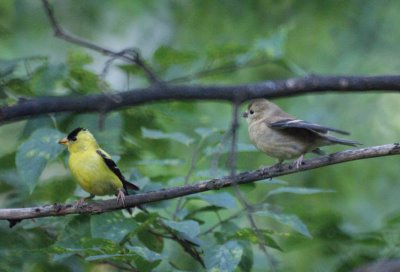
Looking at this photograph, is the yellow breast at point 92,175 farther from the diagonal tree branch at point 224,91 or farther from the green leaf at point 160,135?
the diagonal tree branch at point 224,91

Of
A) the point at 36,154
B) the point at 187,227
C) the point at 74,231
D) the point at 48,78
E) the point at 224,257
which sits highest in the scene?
the point at 48,78

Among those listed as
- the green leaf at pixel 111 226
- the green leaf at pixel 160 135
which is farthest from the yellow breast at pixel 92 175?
the green leaf at pixel 111 226

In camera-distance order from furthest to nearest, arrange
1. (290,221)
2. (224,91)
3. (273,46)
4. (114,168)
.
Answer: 1. (273,46)
2. (114,168)
3. (290,221)
4. (224,91)

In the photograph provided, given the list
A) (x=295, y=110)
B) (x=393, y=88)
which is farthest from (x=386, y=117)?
(x=393, y=88)

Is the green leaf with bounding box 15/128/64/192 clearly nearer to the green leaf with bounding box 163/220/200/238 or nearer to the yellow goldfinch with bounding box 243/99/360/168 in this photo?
the green leaf with bounding box 163/220/200/238

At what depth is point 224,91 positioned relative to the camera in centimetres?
315

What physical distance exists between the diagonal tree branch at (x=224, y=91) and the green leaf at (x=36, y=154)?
4.28ft

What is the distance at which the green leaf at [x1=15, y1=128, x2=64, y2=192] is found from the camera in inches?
186

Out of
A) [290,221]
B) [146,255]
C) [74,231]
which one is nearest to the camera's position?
[146,255]

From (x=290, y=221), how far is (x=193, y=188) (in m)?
0.93

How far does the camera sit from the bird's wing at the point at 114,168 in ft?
17.3

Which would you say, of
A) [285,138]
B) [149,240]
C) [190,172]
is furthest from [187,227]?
[285,138]

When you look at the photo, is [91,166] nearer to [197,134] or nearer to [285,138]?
[285,138]

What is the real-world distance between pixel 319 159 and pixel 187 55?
172cm
